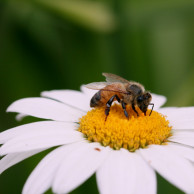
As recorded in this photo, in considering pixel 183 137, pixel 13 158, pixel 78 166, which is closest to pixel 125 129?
Answer: pixel 183 137

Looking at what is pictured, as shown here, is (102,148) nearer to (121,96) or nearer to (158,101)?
(121,96)

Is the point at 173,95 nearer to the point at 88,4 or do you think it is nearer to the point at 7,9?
the point at 88,4

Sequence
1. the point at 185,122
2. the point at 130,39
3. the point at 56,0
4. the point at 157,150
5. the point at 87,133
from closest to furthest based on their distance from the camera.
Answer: the point at 157,150, the point at 87,133, the point at 185,122, the point at 56,0, the point at 130,39

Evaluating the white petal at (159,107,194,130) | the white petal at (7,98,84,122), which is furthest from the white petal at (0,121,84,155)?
the white petal at (159,107,194,130)

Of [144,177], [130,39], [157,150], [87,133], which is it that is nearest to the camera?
[144,177]

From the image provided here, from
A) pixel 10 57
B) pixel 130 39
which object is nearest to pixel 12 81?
pixel 10 57

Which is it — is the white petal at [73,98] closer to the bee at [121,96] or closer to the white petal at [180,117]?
the bee at [121,96]

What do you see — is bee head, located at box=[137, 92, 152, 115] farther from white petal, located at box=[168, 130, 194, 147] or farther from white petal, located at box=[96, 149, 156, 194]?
white petal, located at box=[96, 149, 156, 194]

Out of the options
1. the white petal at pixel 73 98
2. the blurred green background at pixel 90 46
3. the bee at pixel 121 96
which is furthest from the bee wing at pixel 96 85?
the blurred green background at pixel 90 46
